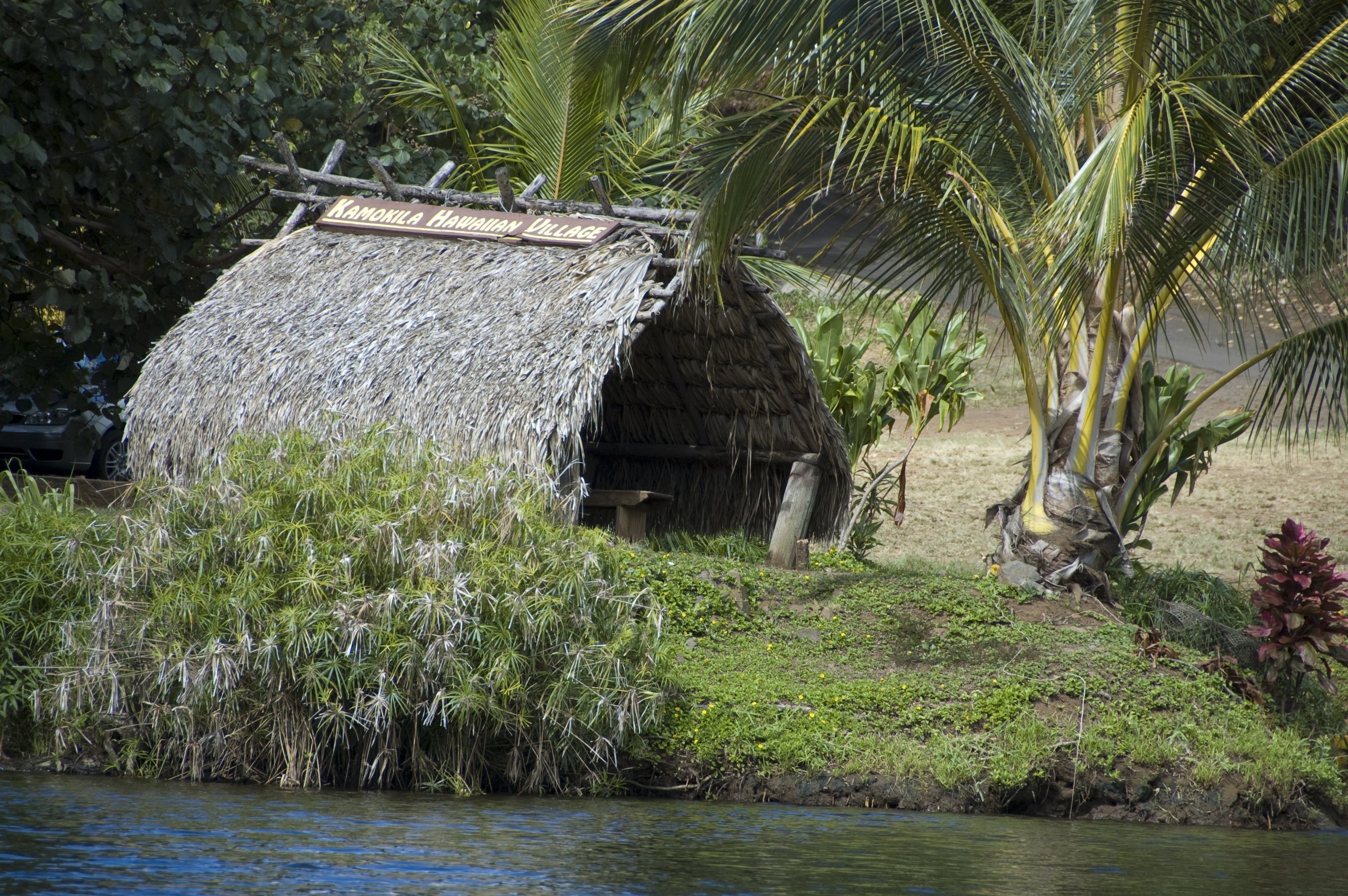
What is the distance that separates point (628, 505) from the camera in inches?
347

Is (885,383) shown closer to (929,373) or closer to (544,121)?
(929,373)

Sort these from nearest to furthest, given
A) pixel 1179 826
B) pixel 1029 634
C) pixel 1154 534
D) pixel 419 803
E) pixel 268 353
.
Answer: pixel 419 803 → pixel 1179 826 → pixel 1029 634 → pixel 268 353 → pixel 1154 534

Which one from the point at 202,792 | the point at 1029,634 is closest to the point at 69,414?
the point at 202,792

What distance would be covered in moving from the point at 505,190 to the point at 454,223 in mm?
395

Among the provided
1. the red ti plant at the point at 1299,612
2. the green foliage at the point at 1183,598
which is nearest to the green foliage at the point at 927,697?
the red ti plant at the point at 1299,612

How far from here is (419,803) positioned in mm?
5449

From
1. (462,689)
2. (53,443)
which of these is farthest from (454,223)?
(53,443)

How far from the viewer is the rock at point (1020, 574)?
7719 mm

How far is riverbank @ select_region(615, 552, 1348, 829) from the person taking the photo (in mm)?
5949

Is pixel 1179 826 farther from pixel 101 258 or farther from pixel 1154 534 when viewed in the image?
pixel 101 258

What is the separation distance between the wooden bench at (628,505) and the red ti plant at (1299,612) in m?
3.74

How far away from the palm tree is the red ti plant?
2.19ft

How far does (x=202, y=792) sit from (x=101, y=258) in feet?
19.2

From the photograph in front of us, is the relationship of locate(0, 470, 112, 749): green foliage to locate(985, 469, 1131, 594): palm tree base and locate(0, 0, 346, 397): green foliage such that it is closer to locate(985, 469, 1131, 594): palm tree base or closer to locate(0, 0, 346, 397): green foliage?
locate(0, 0, 346, 397): green foliage
